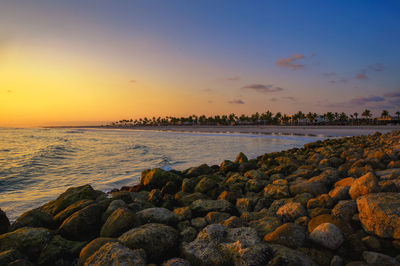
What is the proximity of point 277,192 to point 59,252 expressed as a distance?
4.49 m

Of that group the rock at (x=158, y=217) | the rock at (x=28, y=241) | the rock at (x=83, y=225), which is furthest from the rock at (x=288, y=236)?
the rock at (x=28, y=241)

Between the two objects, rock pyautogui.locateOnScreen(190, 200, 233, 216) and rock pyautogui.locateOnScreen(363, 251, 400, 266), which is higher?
rock pyautogui.locateOnScreen(363, 251, 400, 266)

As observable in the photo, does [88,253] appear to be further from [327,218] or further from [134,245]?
[327,218]

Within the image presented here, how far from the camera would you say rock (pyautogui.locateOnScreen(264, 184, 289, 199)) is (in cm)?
501

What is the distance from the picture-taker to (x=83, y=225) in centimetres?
392

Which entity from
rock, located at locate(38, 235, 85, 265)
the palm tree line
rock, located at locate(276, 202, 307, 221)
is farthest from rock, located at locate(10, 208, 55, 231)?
the palm tree line

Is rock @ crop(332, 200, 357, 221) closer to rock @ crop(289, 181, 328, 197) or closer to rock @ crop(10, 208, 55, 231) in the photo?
rock @ crop(289, 181, 328, 197)

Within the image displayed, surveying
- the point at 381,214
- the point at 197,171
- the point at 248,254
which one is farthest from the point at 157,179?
the point at 381,214

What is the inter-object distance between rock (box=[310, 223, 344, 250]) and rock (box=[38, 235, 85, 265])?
3.57 metres

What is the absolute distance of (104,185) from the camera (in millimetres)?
9125

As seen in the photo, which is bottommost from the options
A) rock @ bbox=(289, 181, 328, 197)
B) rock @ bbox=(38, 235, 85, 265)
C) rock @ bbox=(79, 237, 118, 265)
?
rock @ bbox=(38, 235, 85, 265)

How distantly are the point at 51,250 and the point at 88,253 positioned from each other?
830 millimetres

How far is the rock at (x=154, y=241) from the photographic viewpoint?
2.99 meters

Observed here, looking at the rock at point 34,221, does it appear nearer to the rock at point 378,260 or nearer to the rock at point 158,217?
the rock at point 158,217
